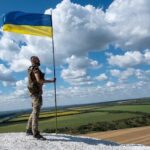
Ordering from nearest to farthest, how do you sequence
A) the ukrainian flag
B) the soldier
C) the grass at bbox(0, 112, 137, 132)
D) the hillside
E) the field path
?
the hillside < the soldier < the ukrainian flag < the field path < the grass at bbox(0, 112, 137, 132)

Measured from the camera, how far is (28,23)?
11.8 metres

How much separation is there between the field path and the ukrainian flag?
167 inches

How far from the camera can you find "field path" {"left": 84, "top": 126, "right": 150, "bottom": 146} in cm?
1288

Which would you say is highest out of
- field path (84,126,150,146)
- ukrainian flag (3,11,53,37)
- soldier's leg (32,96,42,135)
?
ukrainian flag (3,11,53,37)

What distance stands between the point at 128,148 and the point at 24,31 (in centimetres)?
456

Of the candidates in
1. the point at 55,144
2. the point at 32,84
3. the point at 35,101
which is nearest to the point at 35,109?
the point at 35,101

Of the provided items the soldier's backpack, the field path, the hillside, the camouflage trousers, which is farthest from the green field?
the soldier's backpack

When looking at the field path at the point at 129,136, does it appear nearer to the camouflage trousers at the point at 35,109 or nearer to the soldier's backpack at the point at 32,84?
the camouflage trousers at the point at 35,109

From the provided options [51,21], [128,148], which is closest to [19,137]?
[128,148]

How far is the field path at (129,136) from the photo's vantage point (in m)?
12.9

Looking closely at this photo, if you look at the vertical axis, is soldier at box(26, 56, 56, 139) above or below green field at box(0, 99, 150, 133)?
above

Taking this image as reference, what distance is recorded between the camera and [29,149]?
31.1 feet

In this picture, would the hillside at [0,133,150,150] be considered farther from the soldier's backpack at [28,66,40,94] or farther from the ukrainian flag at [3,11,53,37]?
the ukrainian flag at [3,11,53,37]

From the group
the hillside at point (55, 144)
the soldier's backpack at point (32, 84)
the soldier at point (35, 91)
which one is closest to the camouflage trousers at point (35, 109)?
the soldier at point (35, 91)
